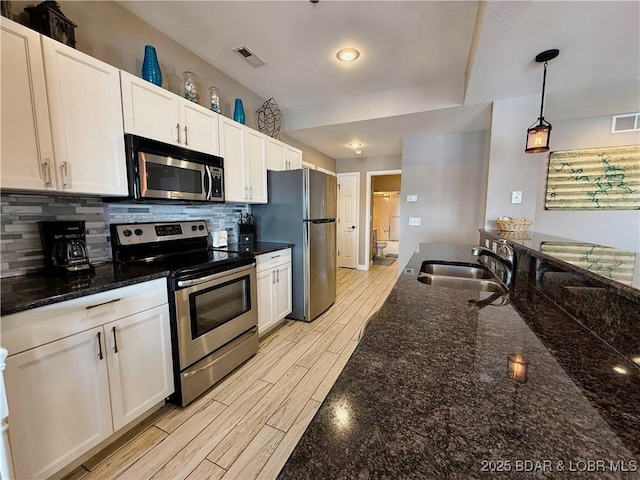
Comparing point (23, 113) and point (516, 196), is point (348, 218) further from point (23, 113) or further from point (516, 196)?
point (23, 113)

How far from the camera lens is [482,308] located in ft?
3.36

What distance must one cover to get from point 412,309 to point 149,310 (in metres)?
1.41

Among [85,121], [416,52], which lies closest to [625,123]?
[416,52]

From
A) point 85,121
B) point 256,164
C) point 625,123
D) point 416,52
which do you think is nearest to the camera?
point 85,121

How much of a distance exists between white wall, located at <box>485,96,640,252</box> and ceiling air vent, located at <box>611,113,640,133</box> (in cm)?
5

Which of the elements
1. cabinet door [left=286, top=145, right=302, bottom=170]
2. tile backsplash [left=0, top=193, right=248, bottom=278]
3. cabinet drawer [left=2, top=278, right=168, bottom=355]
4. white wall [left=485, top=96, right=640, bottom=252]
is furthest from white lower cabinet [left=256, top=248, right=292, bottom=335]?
white wall [left=485, top=96, right=640, bottom=252]

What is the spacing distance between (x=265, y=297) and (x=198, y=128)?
1.56 metres

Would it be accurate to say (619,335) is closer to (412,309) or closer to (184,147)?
(412,309)

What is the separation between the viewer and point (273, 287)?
260 centimetres

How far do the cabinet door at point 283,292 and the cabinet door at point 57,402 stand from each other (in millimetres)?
1517

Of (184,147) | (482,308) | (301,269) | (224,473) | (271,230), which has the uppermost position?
(184,147)

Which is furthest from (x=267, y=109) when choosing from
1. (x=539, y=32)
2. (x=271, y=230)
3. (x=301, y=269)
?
Answer: (x=539, y=32)

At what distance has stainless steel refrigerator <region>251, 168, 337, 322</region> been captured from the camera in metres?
2.77

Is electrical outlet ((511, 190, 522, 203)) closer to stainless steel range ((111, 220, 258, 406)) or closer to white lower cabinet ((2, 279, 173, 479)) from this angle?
stainless steel range ((111, 220, 258, 406))
